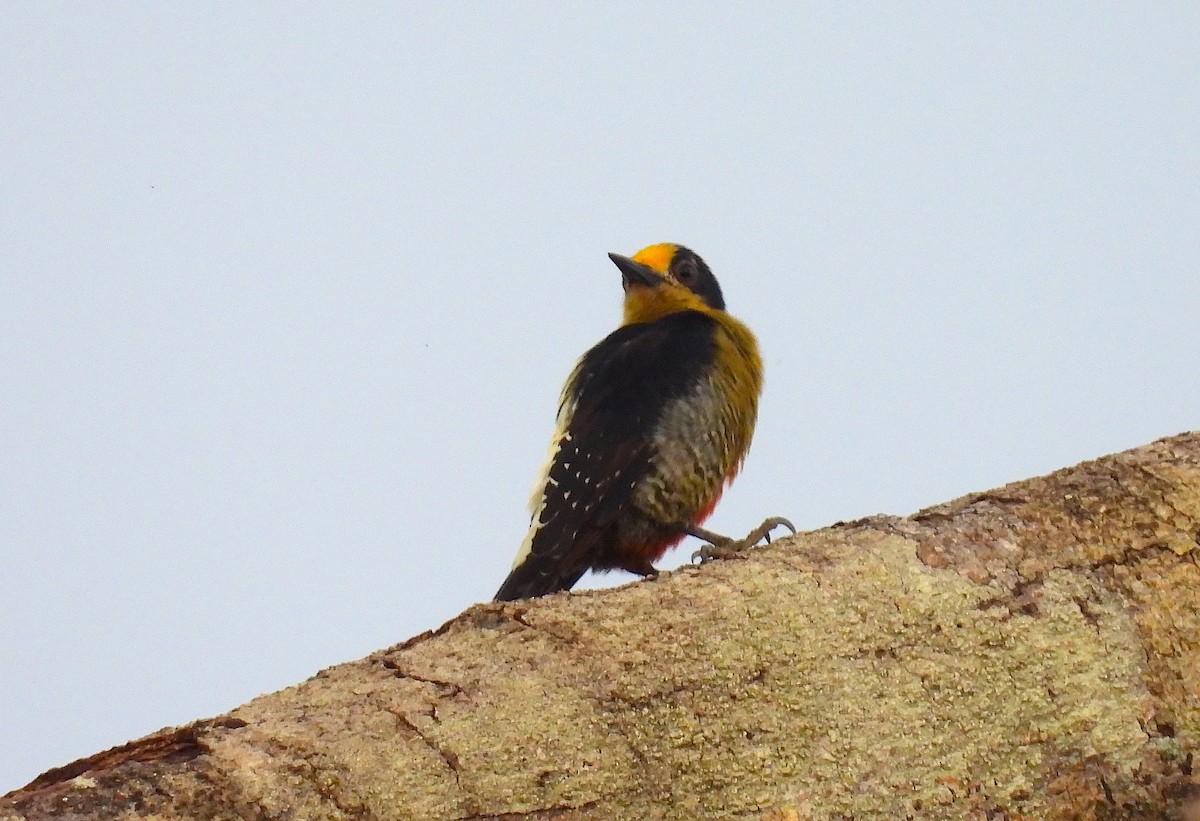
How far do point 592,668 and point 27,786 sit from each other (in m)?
0.95

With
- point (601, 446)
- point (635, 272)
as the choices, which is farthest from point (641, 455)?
point (635, 272)

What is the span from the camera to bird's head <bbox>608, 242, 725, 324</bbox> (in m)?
6.23

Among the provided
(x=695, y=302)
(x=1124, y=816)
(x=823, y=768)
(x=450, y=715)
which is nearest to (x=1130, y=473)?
(x=1124, y=816)

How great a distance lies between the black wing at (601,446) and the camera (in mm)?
4887

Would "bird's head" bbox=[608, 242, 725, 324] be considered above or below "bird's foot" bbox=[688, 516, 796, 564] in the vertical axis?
above

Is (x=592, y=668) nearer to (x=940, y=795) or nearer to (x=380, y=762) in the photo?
(x=380, y=762)

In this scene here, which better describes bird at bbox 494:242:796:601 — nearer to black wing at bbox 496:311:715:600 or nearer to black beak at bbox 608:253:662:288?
black wing at bbox 496:311:715:600

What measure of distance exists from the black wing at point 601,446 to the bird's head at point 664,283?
60 cm

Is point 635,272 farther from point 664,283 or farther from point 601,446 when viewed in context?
point 601,446

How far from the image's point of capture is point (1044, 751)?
92.6 inches

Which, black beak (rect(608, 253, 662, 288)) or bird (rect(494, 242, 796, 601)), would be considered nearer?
bird (rect(494, 242, 796, 601))

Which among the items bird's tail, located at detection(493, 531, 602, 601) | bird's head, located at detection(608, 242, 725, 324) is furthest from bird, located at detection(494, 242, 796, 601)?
bird's head, located at detection(608, 242, 725, 324)

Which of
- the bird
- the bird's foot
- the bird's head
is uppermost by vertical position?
the bird's head

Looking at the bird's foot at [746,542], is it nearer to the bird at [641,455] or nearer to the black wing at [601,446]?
the bird at [641,455]
